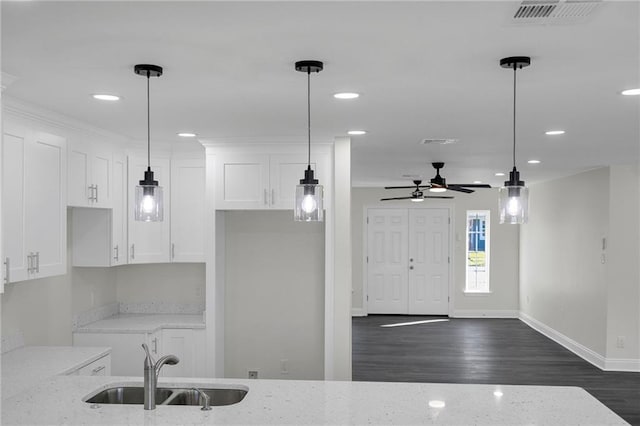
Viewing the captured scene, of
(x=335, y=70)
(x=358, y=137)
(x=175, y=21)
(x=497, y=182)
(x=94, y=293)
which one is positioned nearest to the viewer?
(x=175, y=21)

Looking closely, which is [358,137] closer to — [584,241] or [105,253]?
[105,253]

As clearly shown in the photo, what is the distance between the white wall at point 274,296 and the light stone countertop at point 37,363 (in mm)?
1444

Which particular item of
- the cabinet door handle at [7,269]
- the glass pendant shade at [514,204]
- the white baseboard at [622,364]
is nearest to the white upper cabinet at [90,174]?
the cabinet door handle at [7,269]

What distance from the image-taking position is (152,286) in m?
5.77

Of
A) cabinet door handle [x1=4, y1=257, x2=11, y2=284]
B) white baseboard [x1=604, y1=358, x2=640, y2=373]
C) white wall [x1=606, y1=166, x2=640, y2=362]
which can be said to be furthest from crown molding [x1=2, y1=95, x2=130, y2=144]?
white baseboard [x1=604, y1=358, x2=640, y2=373]

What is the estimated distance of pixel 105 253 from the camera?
484cm

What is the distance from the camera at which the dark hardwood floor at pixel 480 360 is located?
643 cm

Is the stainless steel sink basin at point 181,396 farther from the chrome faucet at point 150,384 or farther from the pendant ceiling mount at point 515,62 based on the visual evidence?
the pendant ceiling mount at point 515,62

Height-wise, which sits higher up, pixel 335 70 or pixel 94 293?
pixel 335 70

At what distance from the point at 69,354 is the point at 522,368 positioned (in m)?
5.41

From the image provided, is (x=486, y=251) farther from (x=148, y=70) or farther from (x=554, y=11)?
(x=554, y=11)

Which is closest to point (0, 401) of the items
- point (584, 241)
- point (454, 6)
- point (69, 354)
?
point (69, 354)

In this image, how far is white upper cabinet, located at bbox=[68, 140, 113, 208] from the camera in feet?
13.5

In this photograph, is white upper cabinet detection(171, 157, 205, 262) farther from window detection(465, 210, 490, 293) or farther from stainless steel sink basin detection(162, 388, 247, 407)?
window detection(465, 210, 490, 293)
